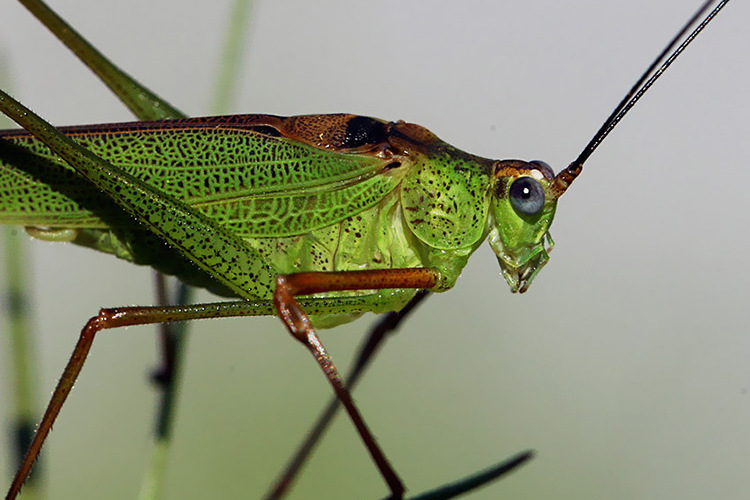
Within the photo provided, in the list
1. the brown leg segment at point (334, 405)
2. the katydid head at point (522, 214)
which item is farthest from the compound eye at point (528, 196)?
the brown leg segment at point (334, 405)

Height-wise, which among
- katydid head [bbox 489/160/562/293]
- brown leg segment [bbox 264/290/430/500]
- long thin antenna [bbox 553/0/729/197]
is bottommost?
brown leg segment [bbox 264/290/430/500]

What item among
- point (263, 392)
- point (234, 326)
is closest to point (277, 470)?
point (263, 392)

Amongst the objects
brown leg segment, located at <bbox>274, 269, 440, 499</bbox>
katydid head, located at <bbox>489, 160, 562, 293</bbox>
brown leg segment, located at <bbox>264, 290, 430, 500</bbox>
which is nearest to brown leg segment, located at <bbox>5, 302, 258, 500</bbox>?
brown leg segment, located at <bbox>274, 269, 440, 499</bbox>

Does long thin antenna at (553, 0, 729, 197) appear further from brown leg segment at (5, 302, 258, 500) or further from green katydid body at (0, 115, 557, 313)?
brown leg segment at (5, 302, 258, 500)

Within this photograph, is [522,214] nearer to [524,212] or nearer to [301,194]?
[524,212]

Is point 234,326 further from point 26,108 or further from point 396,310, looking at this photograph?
point 26,108
